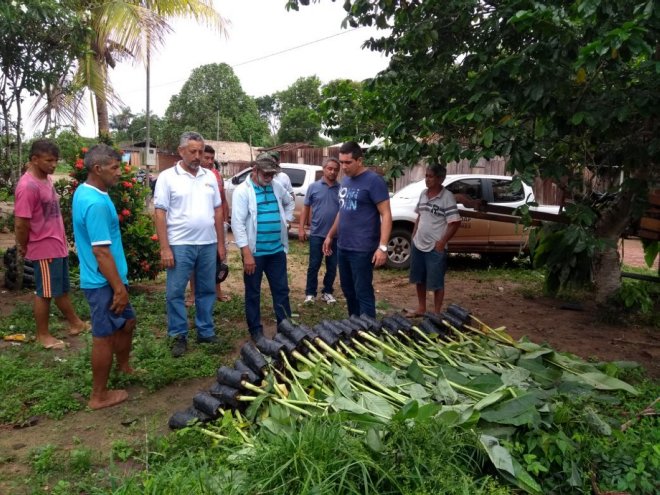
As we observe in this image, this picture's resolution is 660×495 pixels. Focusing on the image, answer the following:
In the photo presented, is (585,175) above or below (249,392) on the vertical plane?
above

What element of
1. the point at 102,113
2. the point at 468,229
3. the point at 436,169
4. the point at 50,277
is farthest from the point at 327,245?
the point at 102,113

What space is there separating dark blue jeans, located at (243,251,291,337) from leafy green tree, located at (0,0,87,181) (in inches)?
163

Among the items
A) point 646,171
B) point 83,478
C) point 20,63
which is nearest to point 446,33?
point 646,171

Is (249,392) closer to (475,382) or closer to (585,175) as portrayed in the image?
(475,382)

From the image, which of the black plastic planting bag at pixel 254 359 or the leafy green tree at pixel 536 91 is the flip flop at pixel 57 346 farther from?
the leafy green tree at pixel 536 91

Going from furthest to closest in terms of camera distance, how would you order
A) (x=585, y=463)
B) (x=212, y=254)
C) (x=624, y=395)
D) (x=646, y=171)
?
(x=646, y=171), (x=212, y=254), (x=624, y=395), (x=585, y=463)

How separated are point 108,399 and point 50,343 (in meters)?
1.53

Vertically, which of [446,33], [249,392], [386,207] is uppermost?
[446,33]

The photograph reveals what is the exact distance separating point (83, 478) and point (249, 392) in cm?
99

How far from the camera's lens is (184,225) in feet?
15.6

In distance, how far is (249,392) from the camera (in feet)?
11.1

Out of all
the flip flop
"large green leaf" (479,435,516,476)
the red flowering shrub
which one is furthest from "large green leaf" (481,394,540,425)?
the red flowering shrub

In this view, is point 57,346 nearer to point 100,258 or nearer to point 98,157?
point 100,258

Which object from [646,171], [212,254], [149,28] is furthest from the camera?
[149,28]
